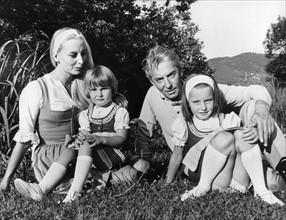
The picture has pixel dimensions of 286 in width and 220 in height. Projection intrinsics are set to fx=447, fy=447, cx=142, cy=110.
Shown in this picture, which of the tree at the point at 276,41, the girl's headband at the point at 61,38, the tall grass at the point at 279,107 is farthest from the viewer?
the tree at the point at 276,41

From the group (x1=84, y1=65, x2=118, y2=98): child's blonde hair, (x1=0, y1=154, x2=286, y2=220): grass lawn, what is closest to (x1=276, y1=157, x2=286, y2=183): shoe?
(x1=0, y1=154, x2=286, y2=220): grass lawn

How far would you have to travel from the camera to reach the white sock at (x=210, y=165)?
347cm

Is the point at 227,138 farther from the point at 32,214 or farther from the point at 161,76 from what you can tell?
the point at 32,214

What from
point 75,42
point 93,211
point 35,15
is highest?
point 35,15

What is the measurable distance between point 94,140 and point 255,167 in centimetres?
128

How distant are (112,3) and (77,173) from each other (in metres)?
7.72

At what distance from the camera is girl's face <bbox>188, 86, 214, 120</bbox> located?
3660 mm

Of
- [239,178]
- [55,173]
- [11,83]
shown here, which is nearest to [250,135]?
[239,178]

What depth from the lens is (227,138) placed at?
3432 mm

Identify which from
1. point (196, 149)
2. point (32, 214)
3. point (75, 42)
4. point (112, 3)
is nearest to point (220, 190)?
point (196, 149)

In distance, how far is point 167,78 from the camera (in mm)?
3998

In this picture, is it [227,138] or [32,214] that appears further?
[227,138]

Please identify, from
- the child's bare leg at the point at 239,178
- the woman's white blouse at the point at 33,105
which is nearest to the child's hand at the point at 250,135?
the child's bare leg at the point at 239,178

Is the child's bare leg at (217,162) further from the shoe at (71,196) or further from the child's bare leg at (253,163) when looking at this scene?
the shoe at (71,196)
